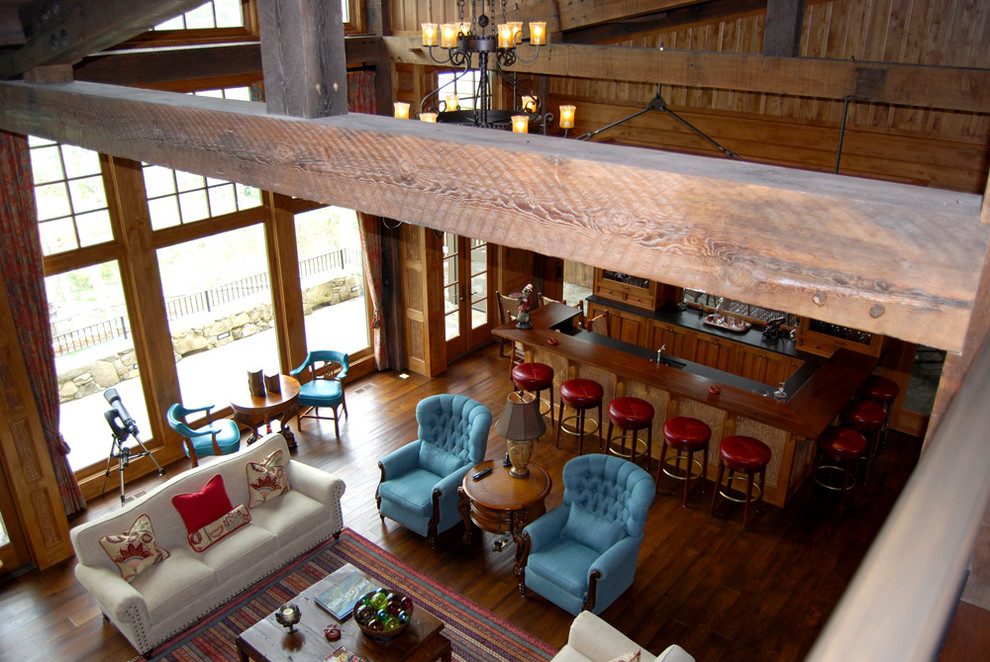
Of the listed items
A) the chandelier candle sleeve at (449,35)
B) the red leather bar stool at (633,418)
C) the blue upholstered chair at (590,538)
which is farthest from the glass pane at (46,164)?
the red leather bar stool at (633,418)

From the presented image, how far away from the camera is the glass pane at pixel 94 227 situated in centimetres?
618

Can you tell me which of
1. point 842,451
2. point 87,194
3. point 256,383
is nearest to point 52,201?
point 87,194

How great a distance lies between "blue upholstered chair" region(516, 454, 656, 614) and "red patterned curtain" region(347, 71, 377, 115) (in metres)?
4.36

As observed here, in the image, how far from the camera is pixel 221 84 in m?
6.76

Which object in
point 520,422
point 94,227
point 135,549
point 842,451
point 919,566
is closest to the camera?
point 919,566

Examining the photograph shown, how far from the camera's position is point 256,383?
23.4ft

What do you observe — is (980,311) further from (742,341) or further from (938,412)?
(742,341)

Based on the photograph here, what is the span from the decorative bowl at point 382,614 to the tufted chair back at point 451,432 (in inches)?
61.6

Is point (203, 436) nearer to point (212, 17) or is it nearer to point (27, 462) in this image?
point (27, 462)

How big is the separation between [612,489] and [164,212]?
462 centimetres

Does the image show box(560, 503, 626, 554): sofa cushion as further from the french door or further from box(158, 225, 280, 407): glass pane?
the french door

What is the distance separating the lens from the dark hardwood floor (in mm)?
5148

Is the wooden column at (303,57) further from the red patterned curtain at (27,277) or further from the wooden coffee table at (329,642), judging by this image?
the red patterned curtain at (27,277)

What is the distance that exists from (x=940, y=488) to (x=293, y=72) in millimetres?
1748
